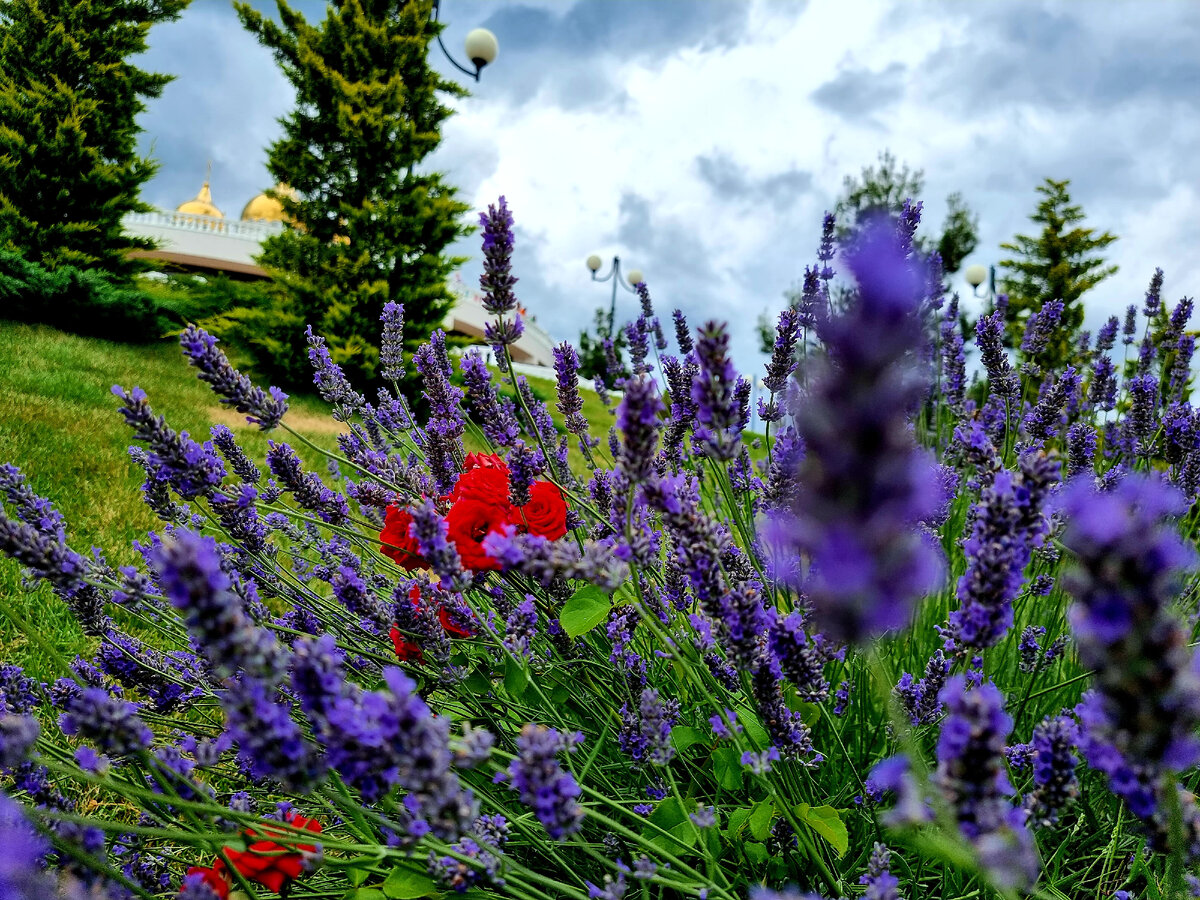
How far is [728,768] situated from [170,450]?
1121 millimetres

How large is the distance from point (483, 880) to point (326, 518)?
111 cm

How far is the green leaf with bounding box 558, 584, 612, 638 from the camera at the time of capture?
4.01 ft

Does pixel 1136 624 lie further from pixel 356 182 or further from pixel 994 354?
pixel 356 182

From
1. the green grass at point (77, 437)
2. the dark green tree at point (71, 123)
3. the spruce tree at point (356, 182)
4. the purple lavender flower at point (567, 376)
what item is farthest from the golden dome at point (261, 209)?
the purple lavender flower at point (567, 376)

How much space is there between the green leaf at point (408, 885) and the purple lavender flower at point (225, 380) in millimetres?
747

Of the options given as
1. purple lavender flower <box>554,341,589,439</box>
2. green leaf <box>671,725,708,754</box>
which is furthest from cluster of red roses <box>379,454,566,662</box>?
green leaf <box>671,725,708,754</box>

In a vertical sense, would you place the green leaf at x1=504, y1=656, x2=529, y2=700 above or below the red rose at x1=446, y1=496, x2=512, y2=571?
below

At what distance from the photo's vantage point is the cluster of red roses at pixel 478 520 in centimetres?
139

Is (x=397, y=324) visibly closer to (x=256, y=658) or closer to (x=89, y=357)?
(x=256, y=658)

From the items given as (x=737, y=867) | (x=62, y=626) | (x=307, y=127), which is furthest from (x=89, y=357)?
(x=737, y=867)

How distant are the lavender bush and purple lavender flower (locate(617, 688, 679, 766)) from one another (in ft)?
0.03

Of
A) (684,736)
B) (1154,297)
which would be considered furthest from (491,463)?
(1154,297)

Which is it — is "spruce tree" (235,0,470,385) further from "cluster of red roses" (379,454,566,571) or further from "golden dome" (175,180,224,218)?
"golden dome" (175,180,224,218)

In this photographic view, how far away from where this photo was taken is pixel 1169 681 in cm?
46
